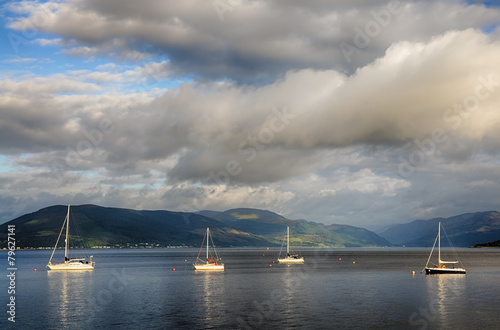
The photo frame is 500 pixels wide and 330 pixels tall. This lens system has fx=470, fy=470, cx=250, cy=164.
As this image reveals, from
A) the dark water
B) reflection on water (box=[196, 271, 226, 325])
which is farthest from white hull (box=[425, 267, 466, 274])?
reflection on water (box=[196, 271, 226, 325])

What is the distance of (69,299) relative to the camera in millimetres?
104125

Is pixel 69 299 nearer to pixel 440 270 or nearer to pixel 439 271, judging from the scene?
pixel 440 270

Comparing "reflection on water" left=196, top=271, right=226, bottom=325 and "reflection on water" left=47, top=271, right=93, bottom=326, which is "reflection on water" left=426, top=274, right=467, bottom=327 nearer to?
"reflection on water" left=196, top=271, right=226, bottom=325

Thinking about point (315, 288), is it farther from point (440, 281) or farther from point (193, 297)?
point (440, 281)

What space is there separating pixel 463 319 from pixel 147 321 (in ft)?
170

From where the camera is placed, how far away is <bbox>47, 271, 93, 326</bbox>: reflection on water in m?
80.6

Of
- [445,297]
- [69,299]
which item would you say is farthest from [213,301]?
[445,297]

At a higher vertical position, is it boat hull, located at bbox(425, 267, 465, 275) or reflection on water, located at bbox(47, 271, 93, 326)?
reflection on water, located at bbox(47, 271, 93, 326)

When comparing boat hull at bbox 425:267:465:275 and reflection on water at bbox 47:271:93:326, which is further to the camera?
boat hull at bbox 425:267:465:275

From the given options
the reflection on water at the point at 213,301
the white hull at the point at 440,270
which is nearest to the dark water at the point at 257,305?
the reflection on water at the point at 213,301

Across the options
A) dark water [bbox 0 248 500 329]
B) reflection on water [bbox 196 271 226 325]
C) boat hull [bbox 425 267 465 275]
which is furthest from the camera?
boat hull [bbox 425 267 465 275]

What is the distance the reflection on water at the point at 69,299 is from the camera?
80.6 meters

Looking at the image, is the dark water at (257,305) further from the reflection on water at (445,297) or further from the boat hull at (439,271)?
the boat hull at (439,271)

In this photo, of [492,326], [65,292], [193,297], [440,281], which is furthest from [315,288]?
[65,292]
